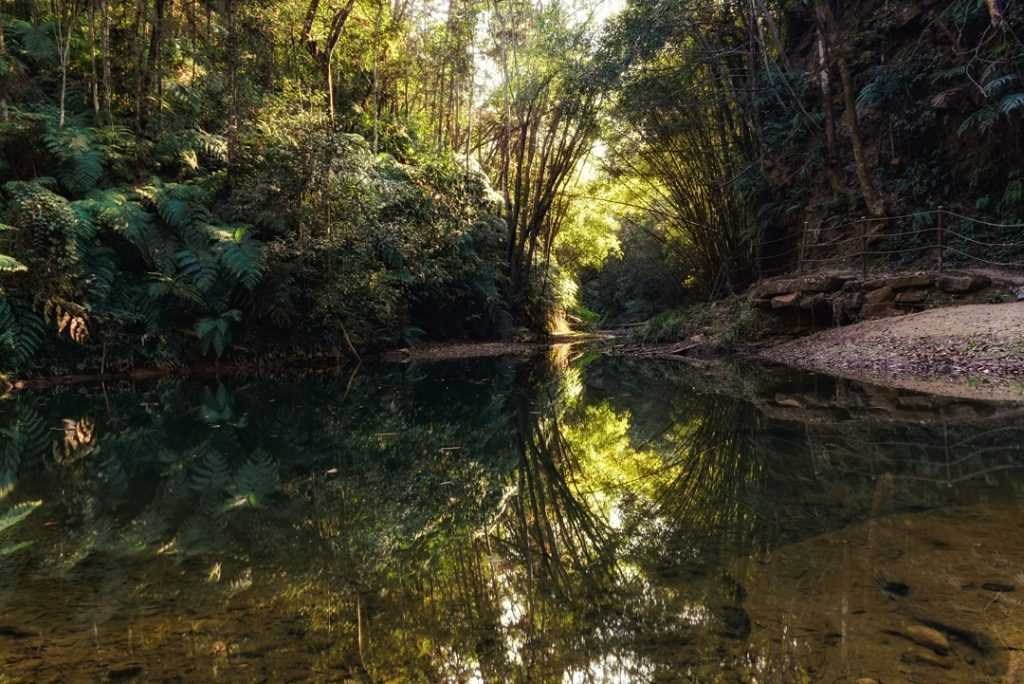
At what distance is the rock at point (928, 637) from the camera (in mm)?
1681

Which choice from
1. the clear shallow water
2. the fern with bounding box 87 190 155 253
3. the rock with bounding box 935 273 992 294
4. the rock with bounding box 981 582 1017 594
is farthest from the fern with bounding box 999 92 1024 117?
the fern with bounding box 87 190 155 253

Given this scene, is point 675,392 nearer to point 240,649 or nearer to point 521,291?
point 240,649

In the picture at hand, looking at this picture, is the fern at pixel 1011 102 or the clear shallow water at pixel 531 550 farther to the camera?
the fern at pixel 1011 102

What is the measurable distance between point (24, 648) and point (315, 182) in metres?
10.7

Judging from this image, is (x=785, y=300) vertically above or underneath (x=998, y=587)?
above

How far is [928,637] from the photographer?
68.2 inches

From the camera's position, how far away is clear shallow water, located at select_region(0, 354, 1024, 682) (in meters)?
1.77

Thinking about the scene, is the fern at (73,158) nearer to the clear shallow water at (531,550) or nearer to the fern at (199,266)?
the fern at (199,266)

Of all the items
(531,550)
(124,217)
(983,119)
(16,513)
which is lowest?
(16,513)

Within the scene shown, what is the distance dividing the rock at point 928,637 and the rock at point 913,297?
9.34 m

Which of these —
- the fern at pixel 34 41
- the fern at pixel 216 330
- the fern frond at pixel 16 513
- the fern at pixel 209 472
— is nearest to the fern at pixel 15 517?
the fern frond at pixel 16 513

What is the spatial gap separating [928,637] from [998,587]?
→ 17.5 inches

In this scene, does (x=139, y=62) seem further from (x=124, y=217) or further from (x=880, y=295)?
(x=880, y=295)

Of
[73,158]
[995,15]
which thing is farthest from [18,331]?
[995,15]
